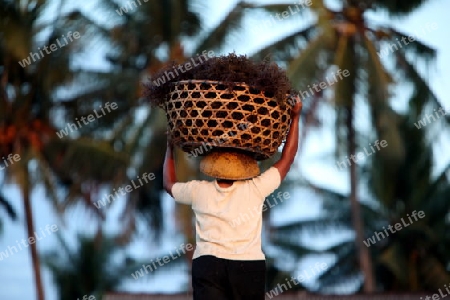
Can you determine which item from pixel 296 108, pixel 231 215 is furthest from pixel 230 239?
pixel 296 108

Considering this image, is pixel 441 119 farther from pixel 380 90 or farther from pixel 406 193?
pixel 406 193

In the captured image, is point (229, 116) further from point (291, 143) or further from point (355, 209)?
point (355, 209)

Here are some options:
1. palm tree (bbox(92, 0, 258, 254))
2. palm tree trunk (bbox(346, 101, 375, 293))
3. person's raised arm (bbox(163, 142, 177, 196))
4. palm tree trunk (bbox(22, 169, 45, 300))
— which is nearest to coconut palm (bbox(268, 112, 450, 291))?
palm tree trunk (bbox(346, 101, 375, 293))

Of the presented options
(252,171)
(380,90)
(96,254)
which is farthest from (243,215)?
(96,254)

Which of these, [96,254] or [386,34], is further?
[96,254]

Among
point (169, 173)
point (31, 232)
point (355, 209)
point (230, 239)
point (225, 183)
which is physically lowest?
point (355, 209)

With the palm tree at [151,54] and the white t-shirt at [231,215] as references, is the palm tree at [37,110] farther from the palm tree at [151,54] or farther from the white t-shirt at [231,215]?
the white t-shirt at [231,215]

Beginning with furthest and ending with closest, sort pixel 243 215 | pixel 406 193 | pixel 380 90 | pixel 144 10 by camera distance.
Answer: pixel 406 193, pixel 144 10, pixel 380 90, pixel 243 215

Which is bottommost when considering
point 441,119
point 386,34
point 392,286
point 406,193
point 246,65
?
point 392,286

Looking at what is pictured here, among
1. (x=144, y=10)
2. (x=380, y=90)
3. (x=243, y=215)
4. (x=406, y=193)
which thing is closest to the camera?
(x=243, y=215)

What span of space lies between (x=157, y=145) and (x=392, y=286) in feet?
23.8

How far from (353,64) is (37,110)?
271 inches

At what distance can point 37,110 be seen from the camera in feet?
77.3

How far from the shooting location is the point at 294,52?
22.3 metres
